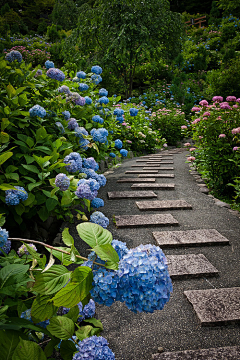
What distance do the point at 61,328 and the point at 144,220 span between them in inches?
69.6

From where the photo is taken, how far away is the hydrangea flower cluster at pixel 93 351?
2.48 feet

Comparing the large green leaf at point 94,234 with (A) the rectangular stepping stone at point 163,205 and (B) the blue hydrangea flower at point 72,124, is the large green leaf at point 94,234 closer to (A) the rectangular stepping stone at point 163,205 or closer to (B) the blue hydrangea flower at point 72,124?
(B) the blue hydrangea flower at point 72,124

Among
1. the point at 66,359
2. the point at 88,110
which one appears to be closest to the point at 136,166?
the point at 88,110

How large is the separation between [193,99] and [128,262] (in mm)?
11963

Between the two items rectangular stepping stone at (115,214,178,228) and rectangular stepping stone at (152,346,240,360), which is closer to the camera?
rectangular stepping stone at (152,346,240,360)

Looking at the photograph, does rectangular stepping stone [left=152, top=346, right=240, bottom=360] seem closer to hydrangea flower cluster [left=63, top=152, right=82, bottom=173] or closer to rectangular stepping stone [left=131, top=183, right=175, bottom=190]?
hydrangea flower cluster [left=63, top=152, right=82, bottom=173]

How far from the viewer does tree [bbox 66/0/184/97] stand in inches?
362

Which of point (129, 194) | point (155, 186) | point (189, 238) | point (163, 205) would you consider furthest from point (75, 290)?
point (155, 186)

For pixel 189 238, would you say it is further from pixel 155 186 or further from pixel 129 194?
pixel 155 186

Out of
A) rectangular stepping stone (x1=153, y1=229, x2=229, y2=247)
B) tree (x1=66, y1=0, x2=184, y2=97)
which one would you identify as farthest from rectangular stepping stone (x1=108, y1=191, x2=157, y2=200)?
tree (x1=66, y1=0, x2=184, y2=97)

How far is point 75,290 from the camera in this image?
2.15ft

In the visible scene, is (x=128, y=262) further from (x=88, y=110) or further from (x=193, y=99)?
(x=193, y=99)

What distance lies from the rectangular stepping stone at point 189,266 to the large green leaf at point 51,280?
118 centimetres

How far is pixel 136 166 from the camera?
15.9 feet
